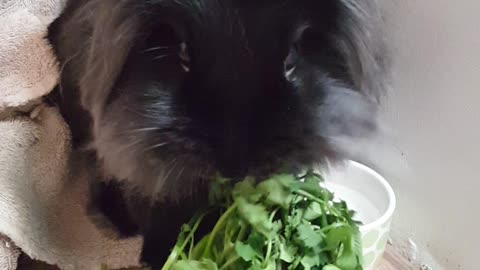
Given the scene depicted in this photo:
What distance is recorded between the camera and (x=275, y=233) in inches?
32.3

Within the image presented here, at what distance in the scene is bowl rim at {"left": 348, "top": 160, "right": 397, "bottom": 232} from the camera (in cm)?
101

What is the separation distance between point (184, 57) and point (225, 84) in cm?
6

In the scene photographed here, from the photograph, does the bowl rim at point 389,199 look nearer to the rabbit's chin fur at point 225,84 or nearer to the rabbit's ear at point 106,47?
the rabbit's chin fur at point 225,84

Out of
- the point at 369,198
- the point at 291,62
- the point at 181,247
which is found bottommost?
the point at 369,198

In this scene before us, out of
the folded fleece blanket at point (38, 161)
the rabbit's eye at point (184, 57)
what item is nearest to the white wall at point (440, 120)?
the rabbit's eye at point (184, 57)

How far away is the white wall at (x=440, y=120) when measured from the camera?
978 millimetres

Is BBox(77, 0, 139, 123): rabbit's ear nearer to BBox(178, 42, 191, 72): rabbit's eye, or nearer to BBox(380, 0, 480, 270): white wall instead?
BBox(178, 42, 191, 72): rabbit's eye

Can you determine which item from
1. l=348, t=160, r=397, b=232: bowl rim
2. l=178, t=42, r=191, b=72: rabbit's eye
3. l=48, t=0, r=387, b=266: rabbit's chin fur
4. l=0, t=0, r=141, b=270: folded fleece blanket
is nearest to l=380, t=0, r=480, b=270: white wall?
l=348, t=160, r=397, b=232: bowl rim

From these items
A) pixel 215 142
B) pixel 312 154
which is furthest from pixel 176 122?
pixel 312 154

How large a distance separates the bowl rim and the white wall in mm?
45

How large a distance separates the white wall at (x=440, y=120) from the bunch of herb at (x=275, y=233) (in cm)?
24

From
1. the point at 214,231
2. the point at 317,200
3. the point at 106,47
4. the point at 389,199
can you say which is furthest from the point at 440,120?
the point at 106,47

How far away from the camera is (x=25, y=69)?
1124mm

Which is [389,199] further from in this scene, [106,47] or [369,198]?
[106,47]
